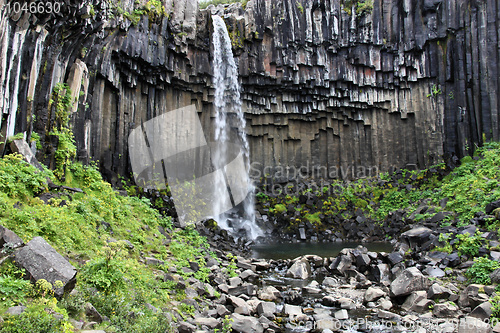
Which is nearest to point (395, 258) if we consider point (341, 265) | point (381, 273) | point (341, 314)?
point (381, 273)

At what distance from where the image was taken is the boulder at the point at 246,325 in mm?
6156

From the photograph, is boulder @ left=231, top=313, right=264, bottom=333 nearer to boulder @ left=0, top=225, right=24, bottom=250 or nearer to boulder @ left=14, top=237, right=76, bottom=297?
boulder @ left=14, top=237, right=76, bottom=297

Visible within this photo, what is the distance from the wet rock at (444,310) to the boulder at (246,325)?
372 cm

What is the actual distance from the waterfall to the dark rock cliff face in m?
0.59

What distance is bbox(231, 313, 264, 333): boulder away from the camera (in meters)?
6.16

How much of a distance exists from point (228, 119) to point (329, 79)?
24.4 feet

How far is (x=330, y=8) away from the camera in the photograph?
24328mm

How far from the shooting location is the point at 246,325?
20.5 feet

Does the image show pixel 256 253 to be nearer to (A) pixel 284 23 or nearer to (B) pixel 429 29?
→ (A) pixel 284 23

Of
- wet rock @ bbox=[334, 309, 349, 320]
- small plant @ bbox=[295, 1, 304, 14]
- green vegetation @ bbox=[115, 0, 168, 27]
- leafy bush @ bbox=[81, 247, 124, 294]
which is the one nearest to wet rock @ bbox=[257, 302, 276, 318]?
wet rock @ bbox=[334, 309, 349, 320]

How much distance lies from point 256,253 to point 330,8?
1788cm

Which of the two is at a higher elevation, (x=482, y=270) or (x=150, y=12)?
(x=150, y=12)

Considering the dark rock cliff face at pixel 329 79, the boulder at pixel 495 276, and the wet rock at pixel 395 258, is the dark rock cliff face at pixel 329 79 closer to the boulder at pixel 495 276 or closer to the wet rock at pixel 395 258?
the wet rock at pixel 395 258

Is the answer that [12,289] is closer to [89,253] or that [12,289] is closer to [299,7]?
[89,253]
